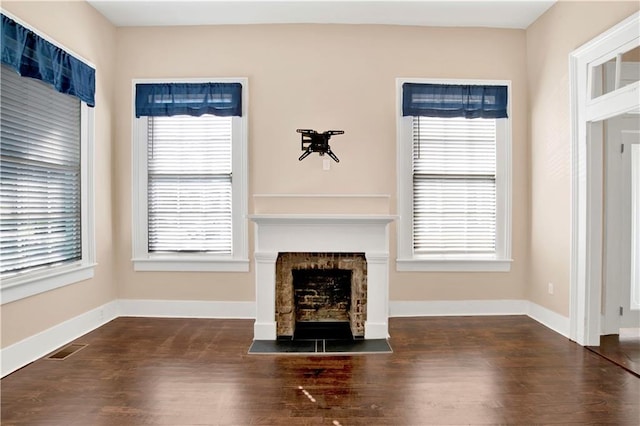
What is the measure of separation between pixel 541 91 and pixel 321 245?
→ 2.89 metres

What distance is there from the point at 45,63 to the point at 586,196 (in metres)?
4.78

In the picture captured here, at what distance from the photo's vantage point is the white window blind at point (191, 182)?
4.50 metres

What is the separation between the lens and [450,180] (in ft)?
15.0

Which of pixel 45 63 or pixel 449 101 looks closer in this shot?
pixel 45 63

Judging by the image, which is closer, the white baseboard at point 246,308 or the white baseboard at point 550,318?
the white baseboard at point 550,318

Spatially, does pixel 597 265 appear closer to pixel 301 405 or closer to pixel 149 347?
pixel 301 405

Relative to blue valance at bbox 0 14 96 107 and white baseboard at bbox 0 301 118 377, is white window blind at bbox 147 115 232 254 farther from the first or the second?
white baseboard at bbox 0 301 118 377

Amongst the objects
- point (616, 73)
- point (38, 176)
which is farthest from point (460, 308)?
point (38, 176)

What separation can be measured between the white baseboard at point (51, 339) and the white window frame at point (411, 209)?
3.23m

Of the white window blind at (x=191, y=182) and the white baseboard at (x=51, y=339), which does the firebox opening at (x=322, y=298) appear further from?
the white baseboard at (x=51, y=339)

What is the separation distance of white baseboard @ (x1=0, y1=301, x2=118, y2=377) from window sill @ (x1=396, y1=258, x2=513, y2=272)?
3.23m

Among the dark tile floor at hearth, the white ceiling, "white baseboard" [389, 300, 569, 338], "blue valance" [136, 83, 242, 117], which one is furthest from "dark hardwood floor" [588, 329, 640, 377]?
"blue valance" [136, 83, 242, 117]

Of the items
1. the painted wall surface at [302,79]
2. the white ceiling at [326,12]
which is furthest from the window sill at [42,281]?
the white ceiling at [326,12]

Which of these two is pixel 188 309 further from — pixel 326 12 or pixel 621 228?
pixel 621 228
